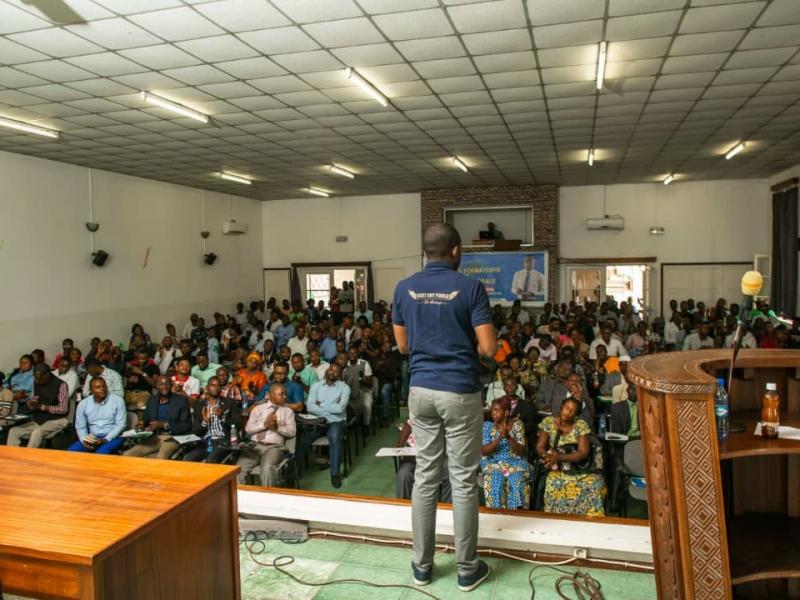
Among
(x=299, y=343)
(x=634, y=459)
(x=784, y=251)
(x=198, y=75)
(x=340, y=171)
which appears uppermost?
(x=340, y=171)

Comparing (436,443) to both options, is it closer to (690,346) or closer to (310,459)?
(310,459)

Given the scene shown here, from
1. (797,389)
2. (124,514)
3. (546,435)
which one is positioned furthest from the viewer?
(546,435)

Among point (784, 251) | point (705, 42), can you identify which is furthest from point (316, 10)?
point (784, 251)

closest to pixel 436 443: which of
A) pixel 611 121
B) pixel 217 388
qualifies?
pixel 217 388

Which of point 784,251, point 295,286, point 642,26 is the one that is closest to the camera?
point 642,26

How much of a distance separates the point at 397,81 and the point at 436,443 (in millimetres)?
4250

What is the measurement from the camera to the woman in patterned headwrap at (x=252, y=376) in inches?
270

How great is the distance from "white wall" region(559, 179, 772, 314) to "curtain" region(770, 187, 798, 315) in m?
0.57

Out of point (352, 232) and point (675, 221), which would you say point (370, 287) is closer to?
point (352, 232)

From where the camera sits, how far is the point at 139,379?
801cm

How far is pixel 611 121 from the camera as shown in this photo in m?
7.43

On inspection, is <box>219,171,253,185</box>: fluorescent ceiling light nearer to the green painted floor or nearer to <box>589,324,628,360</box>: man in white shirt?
<box>589,324,628,360</box>: man in white shirt

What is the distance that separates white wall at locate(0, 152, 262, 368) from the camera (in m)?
8.63

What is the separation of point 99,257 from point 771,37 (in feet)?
31.4
